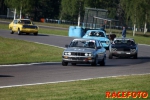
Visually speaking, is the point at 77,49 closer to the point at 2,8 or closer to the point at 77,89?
the point at 77,89

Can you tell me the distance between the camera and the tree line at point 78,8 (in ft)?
244

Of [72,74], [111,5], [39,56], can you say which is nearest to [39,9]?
[111,5]

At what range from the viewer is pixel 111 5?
107m

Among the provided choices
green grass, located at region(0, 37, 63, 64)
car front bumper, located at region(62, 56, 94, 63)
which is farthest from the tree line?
car front bumper, located at region(62, 56, 94, 63)

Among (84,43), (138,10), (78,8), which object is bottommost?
(84,43)

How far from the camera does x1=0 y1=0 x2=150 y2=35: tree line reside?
244ft

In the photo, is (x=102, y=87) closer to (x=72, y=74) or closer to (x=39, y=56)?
(x=72, y=74)

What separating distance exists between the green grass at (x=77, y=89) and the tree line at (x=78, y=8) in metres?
57.0

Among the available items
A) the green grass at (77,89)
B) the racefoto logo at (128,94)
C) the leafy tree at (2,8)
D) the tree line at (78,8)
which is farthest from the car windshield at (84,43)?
the leafy tree at (2,8)

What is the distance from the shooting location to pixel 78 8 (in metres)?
88.7

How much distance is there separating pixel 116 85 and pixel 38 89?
2.67 m

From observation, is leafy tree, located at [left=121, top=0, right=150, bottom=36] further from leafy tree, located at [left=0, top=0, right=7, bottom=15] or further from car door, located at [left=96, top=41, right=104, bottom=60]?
car door, located at [left=96, top=41, right=104, bottom=60]

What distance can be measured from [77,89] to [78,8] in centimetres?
7453

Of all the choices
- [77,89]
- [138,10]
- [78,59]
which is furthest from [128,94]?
[138,10]
